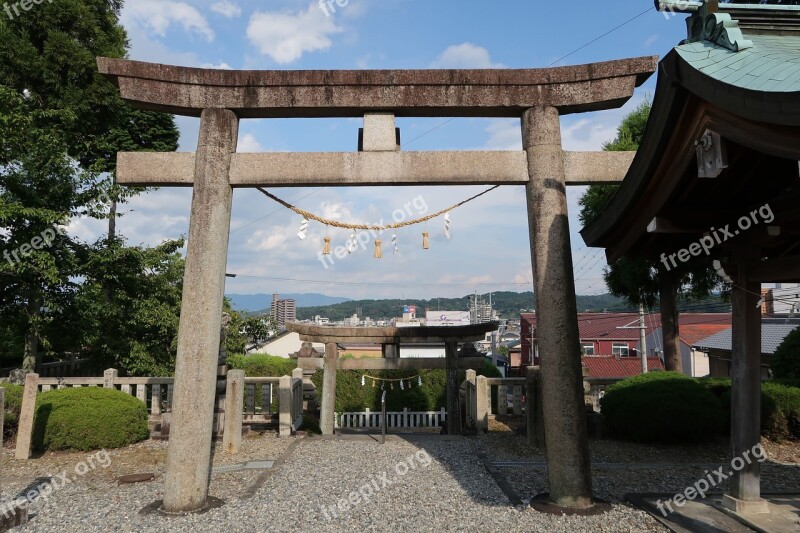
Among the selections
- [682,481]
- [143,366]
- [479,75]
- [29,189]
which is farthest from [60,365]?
[682,481]

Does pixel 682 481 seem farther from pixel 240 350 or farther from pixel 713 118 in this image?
pixel 240 350

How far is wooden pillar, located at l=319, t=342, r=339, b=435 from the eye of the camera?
13.6m

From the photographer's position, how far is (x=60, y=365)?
15.4 m

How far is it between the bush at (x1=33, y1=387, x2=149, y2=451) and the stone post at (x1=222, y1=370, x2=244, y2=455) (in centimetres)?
174

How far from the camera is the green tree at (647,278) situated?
45.5ft

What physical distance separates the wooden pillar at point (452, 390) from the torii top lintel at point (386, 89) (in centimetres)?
878

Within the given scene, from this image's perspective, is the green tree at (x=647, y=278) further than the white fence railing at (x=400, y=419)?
No

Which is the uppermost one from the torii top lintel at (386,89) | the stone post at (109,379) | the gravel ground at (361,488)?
the torii top lintel at (386,89)

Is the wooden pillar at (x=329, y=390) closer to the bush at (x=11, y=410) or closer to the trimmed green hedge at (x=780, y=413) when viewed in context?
the bush at (x=11, y=410)

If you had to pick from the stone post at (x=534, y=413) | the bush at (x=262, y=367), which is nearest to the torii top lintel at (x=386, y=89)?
the stone post at (x=534, y=413)

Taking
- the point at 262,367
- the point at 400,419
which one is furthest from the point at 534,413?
the point at 262,367

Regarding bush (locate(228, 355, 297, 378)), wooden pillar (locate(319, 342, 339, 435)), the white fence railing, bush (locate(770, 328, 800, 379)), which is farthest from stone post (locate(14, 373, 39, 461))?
bush (locate(770, 328, 800, 379))

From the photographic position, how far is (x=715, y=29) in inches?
163

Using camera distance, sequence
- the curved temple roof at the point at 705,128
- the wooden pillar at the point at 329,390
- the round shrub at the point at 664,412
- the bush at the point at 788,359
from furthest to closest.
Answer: the wooden pillar at the point at 329,390 < the bush at the point at 788,359 < the round shrub at the point at 664,412 < the curved temple roof at the point at 705,128
